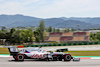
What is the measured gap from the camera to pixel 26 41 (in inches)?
3295

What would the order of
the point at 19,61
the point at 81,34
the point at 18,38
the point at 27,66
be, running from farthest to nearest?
the point at 81,34
the point at 18,38
the point at 19,61
the point at 27,66

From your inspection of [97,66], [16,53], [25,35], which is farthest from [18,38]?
[97,66]

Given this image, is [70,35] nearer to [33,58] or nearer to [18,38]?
[18,38]

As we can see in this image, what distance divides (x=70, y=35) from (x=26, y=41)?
183 feet

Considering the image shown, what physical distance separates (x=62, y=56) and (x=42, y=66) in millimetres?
3963

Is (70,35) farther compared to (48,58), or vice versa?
(70,35)

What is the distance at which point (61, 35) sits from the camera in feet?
447

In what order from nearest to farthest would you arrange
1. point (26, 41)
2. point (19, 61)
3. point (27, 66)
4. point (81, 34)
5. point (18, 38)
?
1. point (27, 66)
2. point (19, 61)
3. point (18, 38)
4. point (26, 41)
5. point (81, 34)

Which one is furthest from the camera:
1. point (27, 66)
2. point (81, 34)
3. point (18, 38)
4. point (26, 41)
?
point (81, 34)

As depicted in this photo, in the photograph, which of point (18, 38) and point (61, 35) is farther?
point (61, 35)

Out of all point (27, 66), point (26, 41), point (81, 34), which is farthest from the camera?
point (81, 34)

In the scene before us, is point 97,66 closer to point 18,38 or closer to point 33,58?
point 33,58

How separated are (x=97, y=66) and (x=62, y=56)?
4.42 metres

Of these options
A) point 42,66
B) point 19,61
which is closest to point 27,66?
point 42,66
